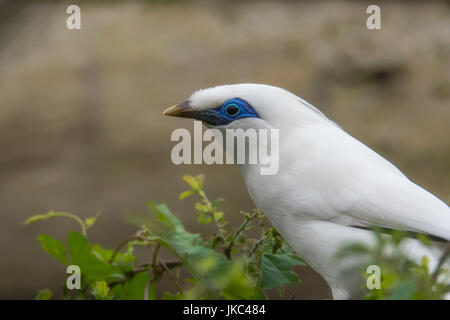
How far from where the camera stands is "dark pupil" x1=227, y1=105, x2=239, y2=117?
2.54 ft

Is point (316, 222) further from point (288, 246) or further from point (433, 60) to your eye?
point (433, 60)

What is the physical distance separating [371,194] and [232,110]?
0.18 meters

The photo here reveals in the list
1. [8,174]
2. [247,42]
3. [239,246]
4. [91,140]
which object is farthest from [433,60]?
[239,246]

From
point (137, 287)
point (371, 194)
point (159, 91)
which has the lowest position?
point (137, 287)

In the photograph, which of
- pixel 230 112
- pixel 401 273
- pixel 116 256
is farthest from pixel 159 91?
pixel 401 273

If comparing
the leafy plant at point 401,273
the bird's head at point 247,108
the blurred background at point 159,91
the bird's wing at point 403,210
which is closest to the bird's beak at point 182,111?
the bird's head at point 247,108

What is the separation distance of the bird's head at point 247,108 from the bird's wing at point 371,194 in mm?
49

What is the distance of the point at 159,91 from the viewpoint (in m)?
3.02

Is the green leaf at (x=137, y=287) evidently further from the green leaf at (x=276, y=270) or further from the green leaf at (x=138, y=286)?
the green leaf at (x=276, y=270)

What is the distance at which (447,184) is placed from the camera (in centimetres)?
293

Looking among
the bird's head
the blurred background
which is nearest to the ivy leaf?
the bird's head

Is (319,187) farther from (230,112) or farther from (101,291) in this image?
(101,291)

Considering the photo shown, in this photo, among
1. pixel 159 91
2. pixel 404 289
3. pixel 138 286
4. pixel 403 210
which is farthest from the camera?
pixel 159 91

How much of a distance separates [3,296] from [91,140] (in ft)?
2.46
